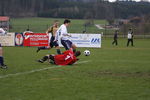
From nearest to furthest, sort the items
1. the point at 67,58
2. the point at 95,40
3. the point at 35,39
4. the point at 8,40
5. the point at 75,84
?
the point at 75,84 < the point at 67,58 < the point at 95,40 < the point at 35,39 < the point at 8,40

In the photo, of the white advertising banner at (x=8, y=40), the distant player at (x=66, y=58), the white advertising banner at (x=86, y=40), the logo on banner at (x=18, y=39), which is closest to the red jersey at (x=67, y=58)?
the distant player at (x=66, y=58)

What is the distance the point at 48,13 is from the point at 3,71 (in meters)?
69.3

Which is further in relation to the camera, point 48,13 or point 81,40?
point 48,13

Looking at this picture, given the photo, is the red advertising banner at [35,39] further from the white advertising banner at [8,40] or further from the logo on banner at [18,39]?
the white advertising banner at [8,40]

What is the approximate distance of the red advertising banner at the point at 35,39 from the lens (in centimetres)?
3591

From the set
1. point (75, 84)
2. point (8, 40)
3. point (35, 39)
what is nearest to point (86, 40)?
point (35, 39)

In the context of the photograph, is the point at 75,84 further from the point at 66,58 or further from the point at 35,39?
the point at 35,39

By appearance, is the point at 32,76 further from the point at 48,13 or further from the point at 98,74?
the point at 48,13

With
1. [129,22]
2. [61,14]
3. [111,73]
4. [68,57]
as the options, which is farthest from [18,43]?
[61,14]

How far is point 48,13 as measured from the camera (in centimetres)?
8225

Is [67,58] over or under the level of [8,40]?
over

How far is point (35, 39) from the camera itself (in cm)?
3609

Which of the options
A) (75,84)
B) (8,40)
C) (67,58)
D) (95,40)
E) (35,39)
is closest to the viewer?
(75,84)

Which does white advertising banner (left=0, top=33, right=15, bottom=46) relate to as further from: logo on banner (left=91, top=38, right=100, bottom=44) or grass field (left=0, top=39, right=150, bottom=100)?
→ grass field (left=0, top=39, right=150, bottom=100)
